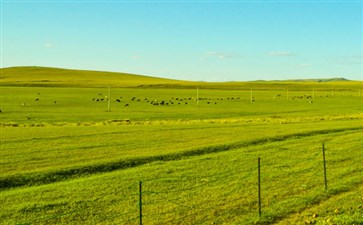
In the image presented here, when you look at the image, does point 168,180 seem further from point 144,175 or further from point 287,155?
point 287,155

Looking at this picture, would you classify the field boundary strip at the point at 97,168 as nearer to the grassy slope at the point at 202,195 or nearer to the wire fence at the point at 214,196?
the grassy slope at the point at 202,195

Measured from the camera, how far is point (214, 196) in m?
16.0

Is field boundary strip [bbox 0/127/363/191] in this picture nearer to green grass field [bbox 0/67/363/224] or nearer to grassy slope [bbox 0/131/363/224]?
green grass field [bbox 0/67/363/224]

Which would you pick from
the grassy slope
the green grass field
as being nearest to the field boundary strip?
the green grass field

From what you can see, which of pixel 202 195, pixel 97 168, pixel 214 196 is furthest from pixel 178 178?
pixel 97 168

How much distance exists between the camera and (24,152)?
24.4 m

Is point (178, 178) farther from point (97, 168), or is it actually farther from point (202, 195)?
point (97, 168)

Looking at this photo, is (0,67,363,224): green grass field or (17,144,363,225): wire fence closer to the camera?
(17,144,363,225): wire fence

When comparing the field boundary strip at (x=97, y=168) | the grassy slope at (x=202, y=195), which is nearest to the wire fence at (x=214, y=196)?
the grassy slope at (x=202, y=195)

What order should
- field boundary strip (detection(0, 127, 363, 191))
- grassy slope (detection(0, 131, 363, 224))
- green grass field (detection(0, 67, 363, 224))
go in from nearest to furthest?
1. grassy slope (detection(0, 131, 363, 224))
2. green grass field (detection(0, 67, 363, 224))
3. field boundary strip (detection(0, 127, 363, 191))

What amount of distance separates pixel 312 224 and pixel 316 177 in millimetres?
5994

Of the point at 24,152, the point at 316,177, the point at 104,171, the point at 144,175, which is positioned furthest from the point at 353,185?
the point at 24,152

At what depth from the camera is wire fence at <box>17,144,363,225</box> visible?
13.9 m

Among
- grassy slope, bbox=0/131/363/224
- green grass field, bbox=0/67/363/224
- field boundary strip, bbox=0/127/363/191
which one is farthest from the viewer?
field boundary strip, bbox=0/127/363/191
